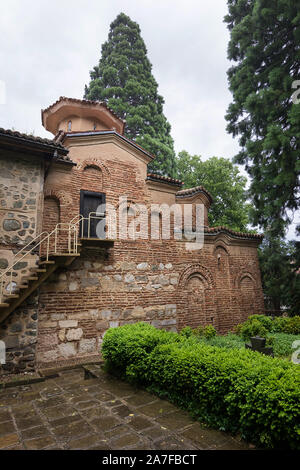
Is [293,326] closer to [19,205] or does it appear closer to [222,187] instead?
[19,205]

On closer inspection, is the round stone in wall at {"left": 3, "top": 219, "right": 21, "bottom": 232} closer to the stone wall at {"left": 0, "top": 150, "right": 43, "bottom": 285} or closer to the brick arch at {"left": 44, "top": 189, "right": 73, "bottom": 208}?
the stone wall at {"left": 0, "top": 150, "right": 43, "bottom": 285}

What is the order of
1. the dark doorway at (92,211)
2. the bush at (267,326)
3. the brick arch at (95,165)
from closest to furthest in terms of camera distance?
the dark doorway at (92,211) < the brick arch at (95,165) < the bush at (267,326)

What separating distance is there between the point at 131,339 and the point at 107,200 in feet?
16.8

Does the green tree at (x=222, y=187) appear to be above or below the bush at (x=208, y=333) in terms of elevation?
above

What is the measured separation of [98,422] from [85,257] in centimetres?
521

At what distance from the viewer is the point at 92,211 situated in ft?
30.4

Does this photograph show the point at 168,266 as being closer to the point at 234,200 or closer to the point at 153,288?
the point at 153,288

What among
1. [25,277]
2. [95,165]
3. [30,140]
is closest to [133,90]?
[95,165]

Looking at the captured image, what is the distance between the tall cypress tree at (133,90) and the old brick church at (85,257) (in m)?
7.21

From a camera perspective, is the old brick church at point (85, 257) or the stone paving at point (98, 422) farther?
the old brick church at point (85, 257)

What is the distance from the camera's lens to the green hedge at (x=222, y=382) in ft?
10.3

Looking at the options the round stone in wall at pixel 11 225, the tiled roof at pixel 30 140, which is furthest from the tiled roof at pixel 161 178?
the round stone in wall at pixel 11 225

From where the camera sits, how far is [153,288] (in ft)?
32.9

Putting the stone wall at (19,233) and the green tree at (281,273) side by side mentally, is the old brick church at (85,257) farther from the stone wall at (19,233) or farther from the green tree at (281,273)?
the green tree at (281,273)
